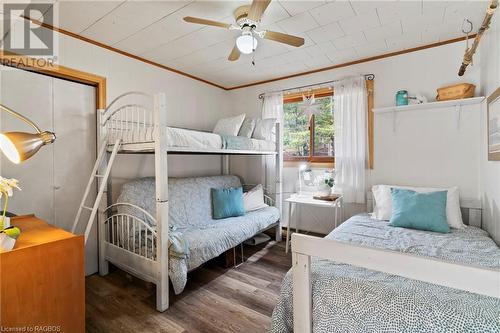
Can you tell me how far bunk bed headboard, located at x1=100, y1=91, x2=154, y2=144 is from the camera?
7.00ft

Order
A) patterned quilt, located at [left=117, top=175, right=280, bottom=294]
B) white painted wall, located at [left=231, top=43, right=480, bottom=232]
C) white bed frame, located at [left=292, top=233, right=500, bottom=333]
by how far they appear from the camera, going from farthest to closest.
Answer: white painted wall, located at [left=231, top=43, right=480, bottom=232]
patterned quilt, located at [left=117, top=175, right=280, bottom=294]
white bed frame, located at [left=292, top=233, right=500, bottom=333]

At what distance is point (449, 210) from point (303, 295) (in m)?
2.09

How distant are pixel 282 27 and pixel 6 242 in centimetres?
247

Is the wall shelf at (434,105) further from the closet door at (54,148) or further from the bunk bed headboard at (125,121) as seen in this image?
the closet door at (54,148)

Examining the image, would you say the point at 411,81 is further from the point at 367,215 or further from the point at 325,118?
the point at 367,215

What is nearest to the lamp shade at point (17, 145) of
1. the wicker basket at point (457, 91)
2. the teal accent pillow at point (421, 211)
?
the teal accent pillow at point (421, 211)

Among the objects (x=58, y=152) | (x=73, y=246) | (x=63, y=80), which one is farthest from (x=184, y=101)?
(x=73, y=246)

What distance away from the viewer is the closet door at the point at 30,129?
79.8 inches

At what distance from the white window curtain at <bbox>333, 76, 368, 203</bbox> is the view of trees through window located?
0.80ft

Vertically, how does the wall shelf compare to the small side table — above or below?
above

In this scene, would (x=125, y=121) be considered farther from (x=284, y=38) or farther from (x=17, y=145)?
(x=284, y=38)

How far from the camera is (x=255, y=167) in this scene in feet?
13.0

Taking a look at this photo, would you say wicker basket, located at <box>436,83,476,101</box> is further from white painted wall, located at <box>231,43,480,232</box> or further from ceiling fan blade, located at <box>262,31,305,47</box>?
ceiling fan blade, located at <box>262,31,305,47</box>

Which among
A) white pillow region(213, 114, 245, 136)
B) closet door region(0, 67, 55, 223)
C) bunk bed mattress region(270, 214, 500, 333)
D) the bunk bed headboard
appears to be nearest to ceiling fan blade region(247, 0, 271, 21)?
the bunk bed headboard
